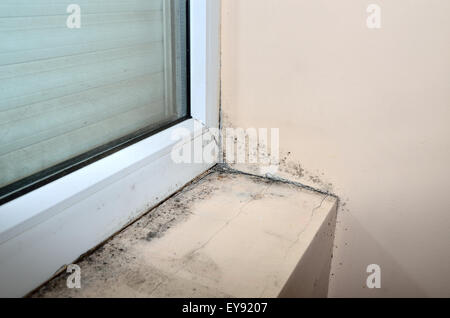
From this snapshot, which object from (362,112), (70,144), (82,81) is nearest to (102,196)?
(70,144)

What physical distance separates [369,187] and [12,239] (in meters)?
0.93

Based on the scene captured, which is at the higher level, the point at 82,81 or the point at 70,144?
the point at 82,81

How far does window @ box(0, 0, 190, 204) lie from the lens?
91 cm

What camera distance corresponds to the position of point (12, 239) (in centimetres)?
86

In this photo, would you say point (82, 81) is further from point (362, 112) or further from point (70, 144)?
point (362, 112)

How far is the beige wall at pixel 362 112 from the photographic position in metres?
1.14

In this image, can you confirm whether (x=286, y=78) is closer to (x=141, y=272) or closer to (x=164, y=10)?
(x=164, y=10)

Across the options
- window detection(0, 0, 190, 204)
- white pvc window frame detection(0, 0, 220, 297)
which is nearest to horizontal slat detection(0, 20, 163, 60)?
window detection(0, 0, 190, 204)

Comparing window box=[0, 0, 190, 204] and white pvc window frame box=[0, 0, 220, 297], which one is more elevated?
window box=[0, 0, 190, 204]

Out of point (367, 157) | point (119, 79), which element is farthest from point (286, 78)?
point (119, 79)

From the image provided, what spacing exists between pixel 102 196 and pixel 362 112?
2.36 feet

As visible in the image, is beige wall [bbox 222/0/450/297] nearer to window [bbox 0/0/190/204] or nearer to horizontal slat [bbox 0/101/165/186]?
window [bbox 0/0/190/204]

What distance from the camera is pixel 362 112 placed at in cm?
123

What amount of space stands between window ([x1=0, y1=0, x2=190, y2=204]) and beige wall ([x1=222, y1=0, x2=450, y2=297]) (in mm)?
191
